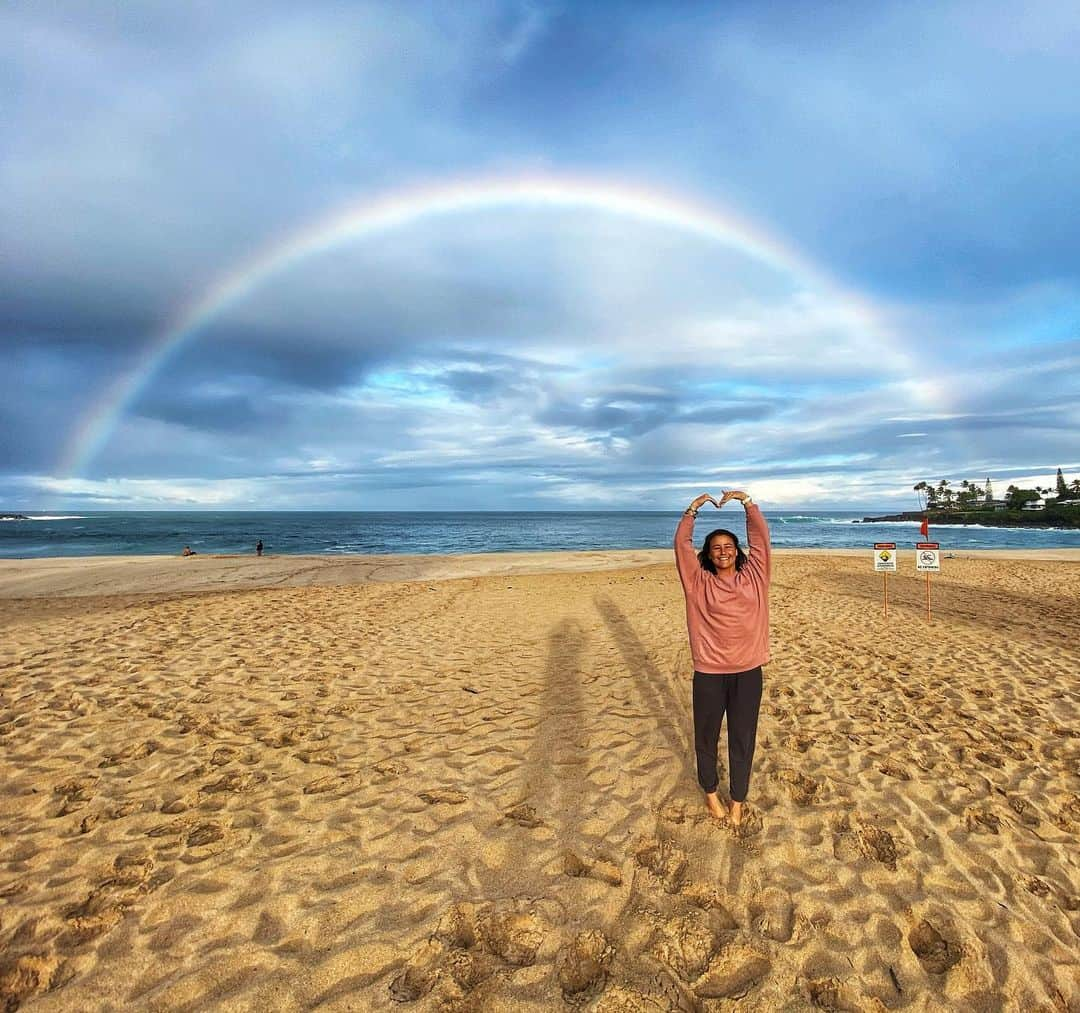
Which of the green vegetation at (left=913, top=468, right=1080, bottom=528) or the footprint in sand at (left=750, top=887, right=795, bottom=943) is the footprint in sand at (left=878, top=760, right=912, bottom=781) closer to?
the footprint in sand at (left=750, top=887, right=795, bottom=943)

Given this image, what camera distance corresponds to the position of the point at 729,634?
3990 mm

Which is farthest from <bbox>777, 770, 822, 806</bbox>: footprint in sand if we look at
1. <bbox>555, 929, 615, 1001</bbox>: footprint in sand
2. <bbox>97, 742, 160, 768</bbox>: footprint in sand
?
<bbox>97, 742, 160, 768</bbox>: footprint in sand

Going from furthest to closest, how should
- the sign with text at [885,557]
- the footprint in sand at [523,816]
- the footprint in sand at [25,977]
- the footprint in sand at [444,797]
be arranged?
the sign with text at [885,557] < the footprint in sand at [444,797] < the footprint in sand at [523,816] < the footprint in sand at [25,977]

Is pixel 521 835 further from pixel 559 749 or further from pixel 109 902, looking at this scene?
pixel 109 902

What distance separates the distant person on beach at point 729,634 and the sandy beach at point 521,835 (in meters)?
0.68

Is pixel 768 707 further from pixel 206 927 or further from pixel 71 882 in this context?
pixel 71 882

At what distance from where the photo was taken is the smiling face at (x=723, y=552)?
4.06 meters

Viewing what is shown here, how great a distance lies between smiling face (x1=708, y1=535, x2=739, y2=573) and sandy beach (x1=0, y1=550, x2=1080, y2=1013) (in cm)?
197

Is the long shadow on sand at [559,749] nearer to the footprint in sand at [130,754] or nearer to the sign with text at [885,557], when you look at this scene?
the footprint in sand at [130,754]

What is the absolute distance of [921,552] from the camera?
12.4m

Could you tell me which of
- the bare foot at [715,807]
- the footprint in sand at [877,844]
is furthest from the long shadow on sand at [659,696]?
the footprint in sand at [877,844]

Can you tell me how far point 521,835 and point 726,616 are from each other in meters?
2.20

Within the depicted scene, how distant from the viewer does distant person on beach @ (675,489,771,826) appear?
4.00 m

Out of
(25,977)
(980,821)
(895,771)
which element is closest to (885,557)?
(895,771)
